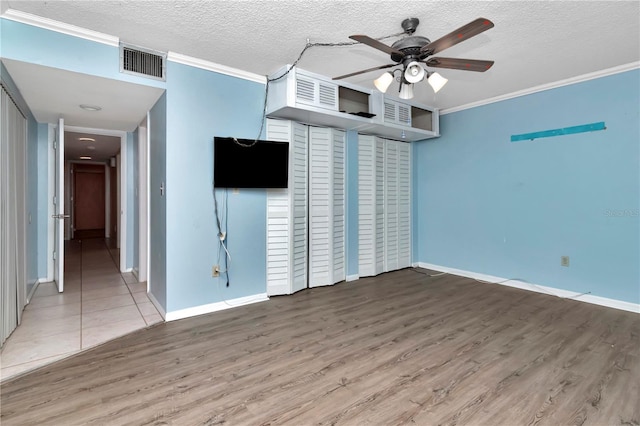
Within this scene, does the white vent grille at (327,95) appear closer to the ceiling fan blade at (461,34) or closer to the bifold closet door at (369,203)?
the bifold closet door at (369,203)

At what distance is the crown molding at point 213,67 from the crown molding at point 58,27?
0.47 metres

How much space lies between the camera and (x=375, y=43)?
2035 millimetres

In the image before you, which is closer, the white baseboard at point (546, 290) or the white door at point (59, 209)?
the white baseboard at point (546, 290)

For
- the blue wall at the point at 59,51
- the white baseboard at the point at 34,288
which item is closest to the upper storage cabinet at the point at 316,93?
the blue wall at the point at 59,51

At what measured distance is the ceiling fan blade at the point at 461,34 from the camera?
172 centimetres

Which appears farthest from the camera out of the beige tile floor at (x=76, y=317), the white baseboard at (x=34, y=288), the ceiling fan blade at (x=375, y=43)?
the white baseboard at (x=34, y=288)

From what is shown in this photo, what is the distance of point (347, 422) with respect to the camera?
5.47ft

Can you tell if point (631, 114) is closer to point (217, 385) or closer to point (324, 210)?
point (324, 210)

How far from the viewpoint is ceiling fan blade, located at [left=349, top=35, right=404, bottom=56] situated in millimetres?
1938

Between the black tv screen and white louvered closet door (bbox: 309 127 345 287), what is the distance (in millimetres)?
560

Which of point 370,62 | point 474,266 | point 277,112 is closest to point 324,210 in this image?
point 277,112

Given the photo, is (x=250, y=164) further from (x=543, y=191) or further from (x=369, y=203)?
(x=543, y=191)

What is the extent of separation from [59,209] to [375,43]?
439 centimetres

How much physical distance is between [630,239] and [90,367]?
499 centimetres
